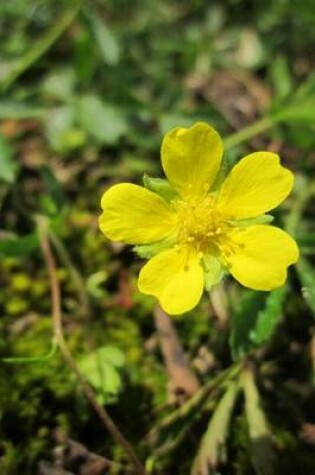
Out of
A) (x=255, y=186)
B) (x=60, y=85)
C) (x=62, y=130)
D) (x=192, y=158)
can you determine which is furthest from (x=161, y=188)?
(x=60, y=85)

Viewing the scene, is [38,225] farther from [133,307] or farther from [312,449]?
[312,449]

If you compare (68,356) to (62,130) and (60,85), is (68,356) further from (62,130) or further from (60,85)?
(60,85)

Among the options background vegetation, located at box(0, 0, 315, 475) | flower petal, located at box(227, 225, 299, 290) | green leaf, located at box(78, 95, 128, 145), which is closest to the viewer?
flower petal, located at box(227, 225, 299, 290)

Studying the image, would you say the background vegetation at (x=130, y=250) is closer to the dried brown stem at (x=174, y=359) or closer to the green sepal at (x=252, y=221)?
the dried brown stem at (x=174, y=359)

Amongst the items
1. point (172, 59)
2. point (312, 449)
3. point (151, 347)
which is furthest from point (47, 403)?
point (172, 59)

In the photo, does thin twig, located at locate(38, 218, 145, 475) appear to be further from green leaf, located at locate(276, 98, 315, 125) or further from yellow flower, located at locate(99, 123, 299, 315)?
Result: green leaf, located at locate(276, 98, 315, 125)

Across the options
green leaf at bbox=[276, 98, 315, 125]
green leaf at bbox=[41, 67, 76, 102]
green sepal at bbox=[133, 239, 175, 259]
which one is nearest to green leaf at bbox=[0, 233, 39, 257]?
green sepal at bbox=[133, 239, 175, 259]

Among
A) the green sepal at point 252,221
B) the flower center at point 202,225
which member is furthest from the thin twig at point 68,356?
the green sepal at point 252,221
